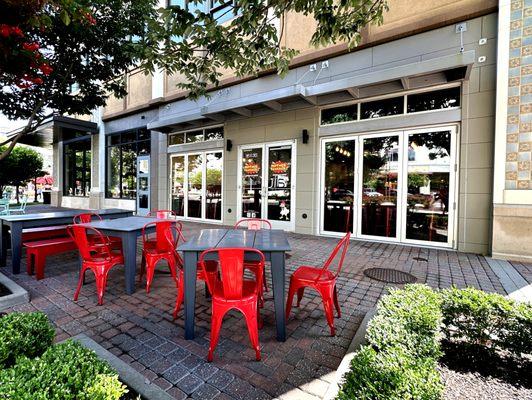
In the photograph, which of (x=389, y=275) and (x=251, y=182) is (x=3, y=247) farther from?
(x=389, y=275)

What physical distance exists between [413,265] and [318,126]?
4372mm

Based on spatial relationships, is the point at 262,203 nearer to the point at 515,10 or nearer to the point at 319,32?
the point at 319,32

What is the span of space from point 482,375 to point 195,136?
10138 millimetres

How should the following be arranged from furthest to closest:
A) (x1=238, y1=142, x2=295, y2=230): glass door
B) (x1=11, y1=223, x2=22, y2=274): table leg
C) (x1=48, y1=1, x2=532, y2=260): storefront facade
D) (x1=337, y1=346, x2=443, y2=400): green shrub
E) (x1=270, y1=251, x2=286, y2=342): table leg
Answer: (x1=238, y1=142, x2=295, y2=230): glass door, (x1=48, y1=1, x2=532, y2=260): storefront facade, (x1=11, y1=223, x2=22, y2=274): table leg, (x1=270, y1=251, x2=286, y2=342): table leg, (x1=337, y1=346, x2=443, y2=400): green shrub

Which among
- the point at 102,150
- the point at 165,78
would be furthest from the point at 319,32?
the point at 102,150

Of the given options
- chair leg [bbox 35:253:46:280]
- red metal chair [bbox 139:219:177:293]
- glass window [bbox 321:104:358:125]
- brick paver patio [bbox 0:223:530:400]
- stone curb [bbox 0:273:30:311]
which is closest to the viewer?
brick paver patio [bbox 0:223:530:400]

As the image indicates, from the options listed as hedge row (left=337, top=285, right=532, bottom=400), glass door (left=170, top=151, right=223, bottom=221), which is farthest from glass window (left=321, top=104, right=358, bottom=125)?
hedge row (left=337, top=285, right=532, bottom=400)

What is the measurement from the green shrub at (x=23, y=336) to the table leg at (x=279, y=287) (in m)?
1.68

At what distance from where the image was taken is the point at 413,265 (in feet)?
16.1

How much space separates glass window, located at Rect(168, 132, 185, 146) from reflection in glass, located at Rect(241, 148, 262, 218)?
10.4 feet

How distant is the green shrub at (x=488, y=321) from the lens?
6.72 feet

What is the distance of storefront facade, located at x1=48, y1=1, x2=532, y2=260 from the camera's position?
18.4ft

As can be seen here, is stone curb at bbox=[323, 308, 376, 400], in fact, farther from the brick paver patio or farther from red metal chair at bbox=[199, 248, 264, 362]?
red metal chair at bbox=[199, 248, 264, 362]

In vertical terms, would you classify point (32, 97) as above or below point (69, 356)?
above
